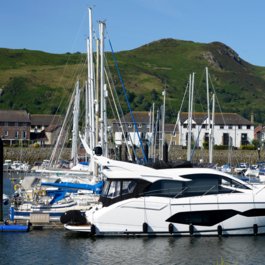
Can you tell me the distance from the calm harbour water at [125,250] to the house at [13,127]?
357 ft

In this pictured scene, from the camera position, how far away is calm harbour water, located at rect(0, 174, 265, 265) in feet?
98.0

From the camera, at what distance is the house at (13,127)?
14262 cm

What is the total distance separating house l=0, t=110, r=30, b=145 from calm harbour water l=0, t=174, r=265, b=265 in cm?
10879

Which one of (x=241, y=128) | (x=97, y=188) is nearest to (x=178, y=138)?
(x=241, y=128)

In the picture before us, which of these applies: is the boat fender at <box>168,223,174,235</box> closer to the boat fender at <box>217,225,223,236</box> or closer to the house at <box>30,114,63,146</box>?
the boat fender at <box>217,225,223,236</box>

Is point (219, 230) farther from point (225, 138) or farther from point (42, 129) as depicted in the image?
point (42, 129)

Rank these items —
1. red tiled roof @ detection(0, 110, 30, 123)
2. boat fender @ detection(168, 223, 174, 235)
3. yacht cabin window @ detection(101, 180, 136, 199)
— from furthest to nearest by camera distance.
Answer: red tiled roof @ detection(0, 110, 30, 123) < yacht cabin window @ detection(101, 180, 136, 199) < boat fender @ detection(168, 223, 174, 235)

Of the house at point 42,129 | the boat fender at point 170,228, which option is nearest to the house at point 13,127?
the house at point 42,129

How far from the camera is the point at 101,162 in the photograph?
35062 millimetres

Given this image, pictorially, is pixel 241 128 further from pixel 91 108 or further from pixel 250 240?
pixel 250 240

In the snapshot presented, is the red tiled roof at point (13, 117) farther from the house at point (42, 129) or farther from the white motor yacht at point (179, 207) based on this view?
the white motor yacht at point (179, 207)

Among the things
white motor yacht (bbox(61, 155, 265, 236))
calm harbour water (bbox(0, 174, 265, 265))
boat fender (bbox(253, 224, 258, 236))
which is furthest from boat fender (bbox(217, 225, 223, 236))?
boat fender (bbox(253, 224, 258, 236))

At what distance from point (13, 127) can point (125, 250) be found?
376ft

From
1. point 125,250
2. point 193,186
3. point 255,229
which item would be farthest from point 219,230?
point 125,250
